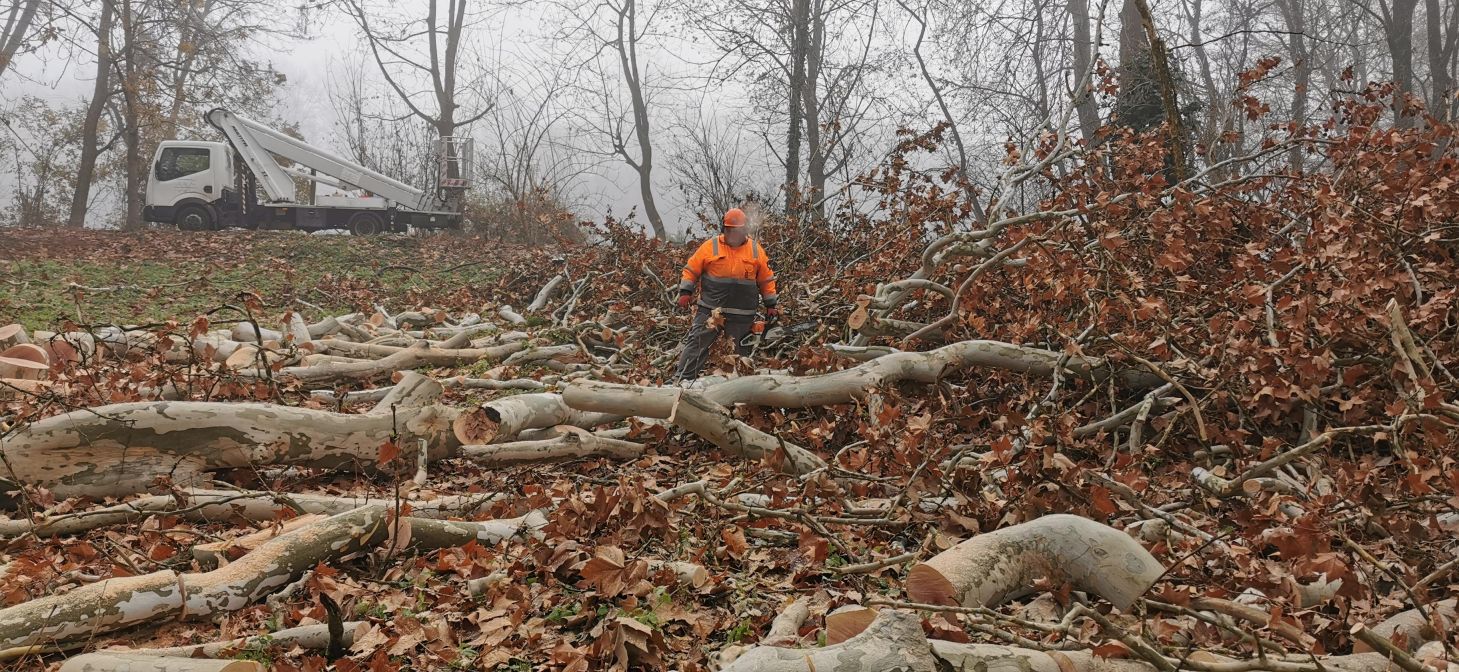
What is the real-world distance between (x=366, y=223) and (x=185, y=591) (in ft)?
65.6

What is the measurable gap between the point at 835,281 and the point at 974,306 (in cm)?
216

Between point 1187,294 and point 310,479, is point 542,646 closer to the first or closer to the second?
point 310,479

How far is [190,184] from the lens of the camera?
67.8 ft

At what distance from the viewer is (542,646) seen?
2.80 m

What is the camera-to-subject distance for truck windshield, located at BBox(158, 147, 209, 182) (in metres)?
20.5

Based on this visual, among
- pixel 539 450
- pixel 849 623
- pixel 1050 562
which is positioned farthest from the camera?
pixel 539 450

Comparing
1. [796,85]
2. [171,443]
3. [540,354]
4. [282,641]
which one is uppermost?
[796,85]

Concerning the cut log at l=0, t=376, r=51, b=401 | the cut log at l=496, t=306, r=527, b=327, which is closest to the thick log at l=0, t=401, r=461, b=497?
the cut log at l=0, t=376, r=51, b=401

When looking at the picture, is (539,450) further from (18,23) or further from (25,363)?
(18,23)

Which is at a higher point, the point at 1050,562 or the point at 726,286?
the point at 726,286

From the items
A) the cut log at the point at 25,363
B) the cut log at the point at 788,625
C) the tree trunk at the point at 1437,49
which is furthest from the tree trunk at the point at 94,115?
the tree trunk at the point at 1437,49

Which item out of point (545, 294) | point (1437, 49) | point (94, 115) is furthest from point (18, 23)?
point (1437, 49)

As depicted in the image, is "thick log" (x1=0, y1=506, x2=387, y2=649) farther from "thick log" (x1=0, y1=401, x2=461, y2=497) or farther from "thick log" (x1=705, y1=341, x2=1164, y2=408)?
"thick log" (x1=705, y1=341, x2=1164, y2=408)

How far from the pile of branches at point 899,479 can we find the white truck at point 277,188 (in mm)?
13824
